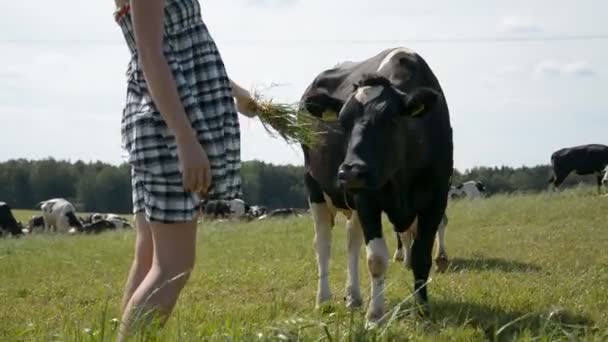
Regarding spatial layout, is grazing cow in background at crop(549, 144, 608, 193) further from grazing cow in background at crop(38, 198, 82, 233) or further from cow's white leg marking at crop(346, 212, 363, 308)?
cow's white leg marking at crop(346, 212, 363, 308)

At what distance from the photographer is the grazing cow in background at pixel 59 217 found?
35438mm

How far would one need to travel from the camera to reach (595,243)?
13.7 metres

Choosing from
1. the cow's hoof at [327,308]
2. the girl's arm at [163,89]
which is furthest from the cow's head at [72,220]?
the girl's arm at [163,89]

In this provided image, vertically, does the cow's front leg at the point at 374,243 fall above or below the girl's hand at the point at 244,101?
below

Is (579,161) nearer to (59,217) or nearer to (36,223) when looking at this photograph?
(59,217)

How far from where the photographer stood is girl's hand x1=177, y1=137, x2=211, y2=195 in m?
3.65

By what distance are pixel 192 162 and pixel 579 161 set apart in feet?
109

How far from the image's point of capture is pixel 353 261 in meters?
8.06

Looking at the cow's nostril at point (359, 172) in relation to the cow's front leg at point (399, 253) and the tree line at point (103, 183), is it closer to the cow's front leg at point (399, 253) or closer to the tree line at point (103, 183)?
the cow's front leg at point (399, 253)

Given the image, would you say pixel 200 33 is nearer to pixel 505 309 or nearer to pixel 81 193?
pixel 505 309

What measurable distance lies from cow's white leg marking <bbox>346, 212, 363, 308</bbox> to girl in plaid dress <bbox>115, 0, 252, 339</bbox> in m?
3.67

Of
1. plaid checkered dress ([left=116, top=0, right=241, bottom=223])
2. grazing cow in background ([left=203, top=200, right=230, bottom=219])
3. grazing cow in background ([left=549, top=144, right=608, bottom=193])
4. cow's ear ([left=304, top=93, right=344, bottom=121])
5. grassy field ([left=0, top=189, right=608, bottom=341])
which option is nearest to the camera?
plaid checkered dress ([left=116, top=0, right=241, bottom=223])

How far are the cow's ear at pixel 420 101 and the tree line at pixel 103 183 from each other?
Answer: 150 ft

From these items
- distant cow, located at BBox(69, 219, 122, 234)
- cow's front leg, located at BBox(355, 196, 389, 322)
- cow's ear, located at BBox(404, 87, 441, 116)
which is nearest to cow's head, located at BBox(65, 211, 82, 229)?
distant cow, located at BBox(69, 219, 122, 234)
